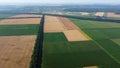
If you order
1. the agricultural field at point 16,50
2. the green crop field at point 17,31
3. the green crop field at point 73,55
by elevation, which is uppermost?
the green crop field at point 73,55

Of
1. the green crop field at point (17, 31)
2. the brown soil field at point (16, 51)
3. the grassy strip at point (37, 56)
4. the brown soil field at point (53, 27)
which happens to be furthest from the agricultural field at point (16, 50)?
the brown soil field at point (53, 27)

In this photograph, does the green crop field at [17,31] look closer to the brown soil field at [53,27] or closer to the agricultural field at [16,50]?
the agricultural field at [16,50]

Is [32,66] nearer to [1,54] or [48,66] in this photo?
[48,66]

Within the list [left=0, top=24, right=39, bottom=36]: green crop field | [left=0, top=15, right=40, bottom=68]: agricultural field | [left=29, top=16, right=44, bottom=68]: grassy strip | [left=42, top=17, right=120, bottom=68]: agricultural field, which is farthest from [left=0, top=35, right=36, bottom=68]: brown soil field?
[left=0, top=24, right=39, bottom=36]: green crop field

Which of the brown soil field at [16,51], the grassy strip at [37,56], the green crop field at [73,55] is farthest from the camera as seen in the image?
the brown soil field at [16,51]

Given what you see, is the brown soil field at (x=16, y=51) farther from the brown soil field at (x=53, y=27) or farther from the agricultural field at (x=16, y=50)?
the brown soil field at (x=53, y=27)

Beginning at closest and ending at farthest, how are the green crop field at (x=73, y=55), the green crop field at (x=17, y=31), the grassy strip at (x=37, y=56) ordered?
the grassy strip at (x=37, y=56) → the green crop field at (x=73, y=55) → the green crop field at (x=17, y=31)

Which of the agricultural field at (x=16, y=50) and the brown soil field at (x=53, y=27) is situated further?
the brown soil field at (x=53, y=27)

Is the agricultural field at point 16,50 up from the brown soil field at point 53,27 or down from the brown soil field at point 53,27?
up

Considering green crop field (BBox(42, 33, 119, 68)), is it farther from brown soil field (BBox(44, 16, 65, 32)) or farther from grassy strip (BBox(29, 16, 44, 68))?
brown soil field (BBox(44, 16, 65, 32))
